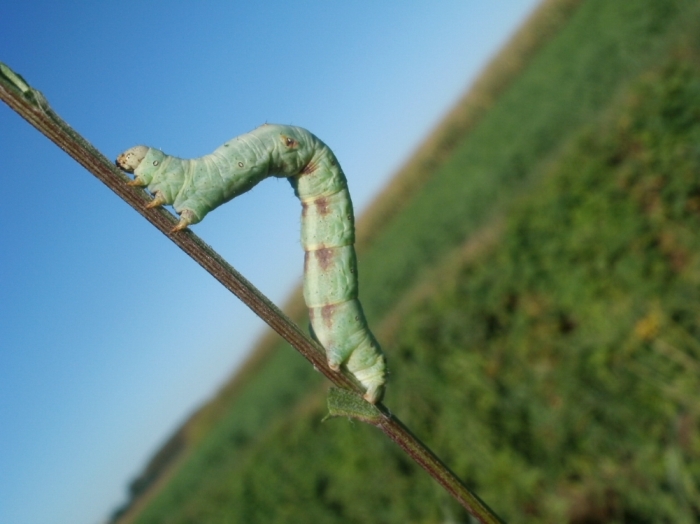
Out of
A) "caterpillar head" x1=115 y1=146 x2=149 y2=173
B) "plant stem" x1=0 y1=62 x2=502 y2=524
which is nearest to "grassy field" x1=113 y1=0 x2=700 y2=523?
"plant stem" x1=0 y1=62 x2=502 y2=524

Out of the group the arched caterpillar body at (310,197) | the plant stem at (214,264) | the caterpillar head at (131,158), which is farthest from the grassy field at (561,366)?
the caterpillar head at (131,158)

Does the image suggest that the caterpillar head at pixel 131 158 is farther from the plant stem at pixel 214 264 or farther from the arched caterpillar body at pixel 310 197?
the plant stem at pixel 214 264

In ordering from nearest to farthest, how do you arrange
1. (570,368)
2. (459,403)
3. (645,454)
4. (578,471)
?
(645,454)
(578,471)
(570,368)
(459,403)

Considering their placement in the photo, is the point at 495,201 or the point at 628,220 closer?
the point at 628,220

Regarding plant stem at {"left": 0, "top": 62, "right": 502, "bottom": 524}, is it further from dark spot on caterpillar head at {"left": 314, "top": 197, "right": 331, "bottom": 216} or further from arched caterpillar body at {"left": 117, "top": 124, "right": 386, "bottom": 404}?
dark spot on caterpillar head at {"left": 314, "top": 197, "right": 331, "bottom": 216}

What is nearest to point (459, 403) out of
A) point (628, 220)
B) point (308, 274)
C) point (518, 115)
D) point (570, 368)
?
point (570, 368)

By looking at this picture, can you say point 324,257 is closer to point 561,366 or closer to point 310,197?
point 310,197

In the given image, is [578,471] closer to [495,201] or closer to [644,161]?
[644,161]
